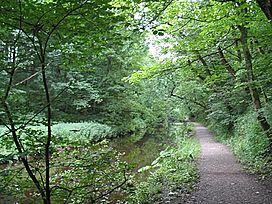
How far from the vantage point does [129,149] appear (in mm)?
15500

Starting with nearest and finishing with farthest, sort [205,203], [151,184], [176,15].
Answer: [205,203], [151,184], [176,15]

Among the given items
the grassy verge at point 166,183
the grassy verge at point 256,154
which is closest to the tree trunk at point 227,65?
the grassy verge at point 256,154

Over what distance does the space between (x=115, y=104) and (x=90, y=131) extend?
3.82 metres

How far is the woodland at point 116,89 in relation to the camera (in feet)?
9.84

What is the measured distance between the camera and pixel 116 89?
1955 centimetres

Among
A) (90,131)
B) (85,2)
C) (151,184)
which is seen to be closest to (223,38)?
(151,184)

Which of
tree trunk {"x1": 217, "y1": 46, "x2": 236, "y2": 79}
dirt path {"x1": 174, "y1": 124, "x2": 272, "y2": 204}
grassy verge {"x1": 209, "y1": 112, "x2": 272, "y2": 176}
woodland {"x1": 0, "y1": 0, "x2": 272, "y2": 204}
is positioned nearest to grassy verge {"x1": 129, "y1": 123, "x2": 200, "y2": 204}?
woodland {"x1": 0, "y1": 0, "x2": 272, "y2": 204}

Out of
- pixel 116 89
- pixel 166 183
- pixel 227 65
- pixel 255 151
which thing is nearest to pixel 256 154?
pixel 255 151

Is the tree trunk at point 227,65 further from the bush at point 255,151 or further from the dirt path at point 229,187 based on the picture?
the dirt path at point 229,187

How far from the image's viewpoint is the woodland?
3.00 meters

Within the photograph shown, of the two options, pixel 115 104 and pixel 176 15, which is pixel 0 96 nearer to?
pixel 176 15

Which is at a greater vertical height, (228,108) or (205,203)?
(228,108)

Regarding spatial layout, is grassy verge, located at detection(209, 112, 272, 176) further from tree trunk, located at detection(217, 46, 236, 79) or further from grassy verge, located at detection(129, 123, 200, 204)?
tree trunk, located at detection(217, 46, 236, 79)

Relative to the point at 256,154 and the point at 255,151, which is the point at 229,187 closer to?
the point at 256,154
